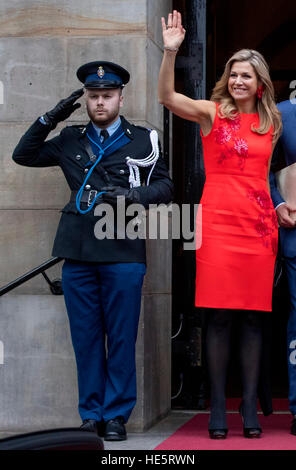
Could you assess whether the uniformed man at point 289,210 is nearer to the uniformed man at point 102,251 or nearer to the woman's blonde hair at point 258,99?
the woman's blonde hair at point 258,99

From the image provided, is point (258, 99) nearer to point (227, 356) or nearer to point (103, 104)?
point (103, 104)

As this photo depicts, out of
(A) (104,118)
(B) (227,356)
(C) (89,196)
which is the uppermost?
(A) (104,118)

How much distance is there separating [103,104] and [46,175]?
77 centimetres

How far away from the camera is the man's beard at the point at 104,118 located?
4.32 m

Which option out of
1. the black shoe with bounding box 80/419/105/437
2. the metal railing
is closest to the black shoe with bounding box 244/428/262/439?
the black shoe with bounding box 80/419/105/437

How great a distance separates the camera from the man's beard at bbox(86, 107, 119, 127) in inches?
170

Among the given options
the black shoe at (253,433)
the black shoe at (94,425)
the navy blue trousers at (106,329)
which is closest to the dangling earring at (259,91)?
the navy blue trousers at (106,329)

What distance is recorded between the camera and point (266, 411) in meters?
4.43

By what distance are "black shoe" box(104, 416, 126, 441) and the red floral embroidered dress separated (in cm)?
73

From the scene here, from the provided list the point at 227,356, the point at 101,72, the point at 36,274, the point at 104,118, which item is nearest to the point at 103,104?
the point at 104,118

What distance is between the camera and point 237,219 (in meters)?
4.17

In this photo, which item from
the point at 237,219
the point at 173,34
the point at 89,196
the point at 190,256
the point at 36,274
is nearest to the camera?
the point at 173,34

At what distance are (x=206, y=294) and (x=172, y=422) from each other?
1.17 meters
